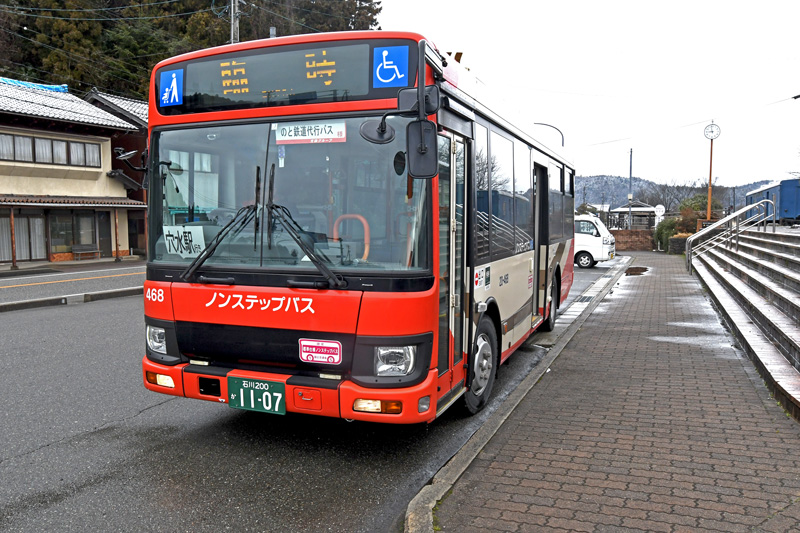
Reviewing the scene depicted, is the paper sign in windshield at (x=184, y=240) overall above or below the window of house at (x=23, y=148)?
below

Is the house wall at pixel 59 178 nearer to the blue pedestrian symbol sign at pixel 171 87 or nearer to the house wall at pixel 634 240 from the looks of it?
the blue pedestrian symbol sign at pixel 171 87

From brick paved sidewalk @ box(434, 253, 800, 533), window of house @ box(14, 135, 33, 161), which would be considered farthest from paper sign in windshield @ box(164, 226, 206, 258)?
window of house @ box(14, 135, 33, 161)

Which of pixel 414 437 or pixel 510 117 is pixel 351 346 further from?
pixel 510 117

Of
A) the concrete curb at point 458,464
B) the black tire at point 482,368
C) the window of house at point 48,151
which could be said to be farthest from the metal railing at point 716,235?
the window of house at point 48,151

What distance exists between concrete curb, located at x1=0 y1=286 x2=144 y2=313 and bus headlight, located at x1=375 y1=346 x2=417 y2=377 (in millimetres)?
11257

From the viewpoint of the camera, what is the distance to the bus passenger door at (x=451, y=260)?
169 inches

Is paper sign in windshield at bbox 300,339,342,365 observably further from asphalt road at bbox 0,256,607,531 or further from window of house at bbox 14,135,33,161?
window of house at bbox 14,135,33,161

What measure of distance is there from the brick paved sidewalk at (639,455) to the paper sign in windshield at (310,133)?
243 centimetres

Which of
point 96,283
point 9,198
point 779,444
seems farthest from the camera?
point 9,198

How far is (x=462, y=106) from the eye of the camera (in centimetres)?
479

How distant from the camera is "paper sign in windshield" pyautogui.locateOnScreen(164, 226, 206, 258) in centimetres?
445

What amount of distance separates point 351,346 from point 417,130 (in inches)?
57.2

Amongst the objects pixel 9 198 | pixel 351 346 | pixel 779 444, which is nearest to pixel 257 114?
pixel 351 346

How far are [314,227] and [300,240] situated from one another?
5.1 inches
